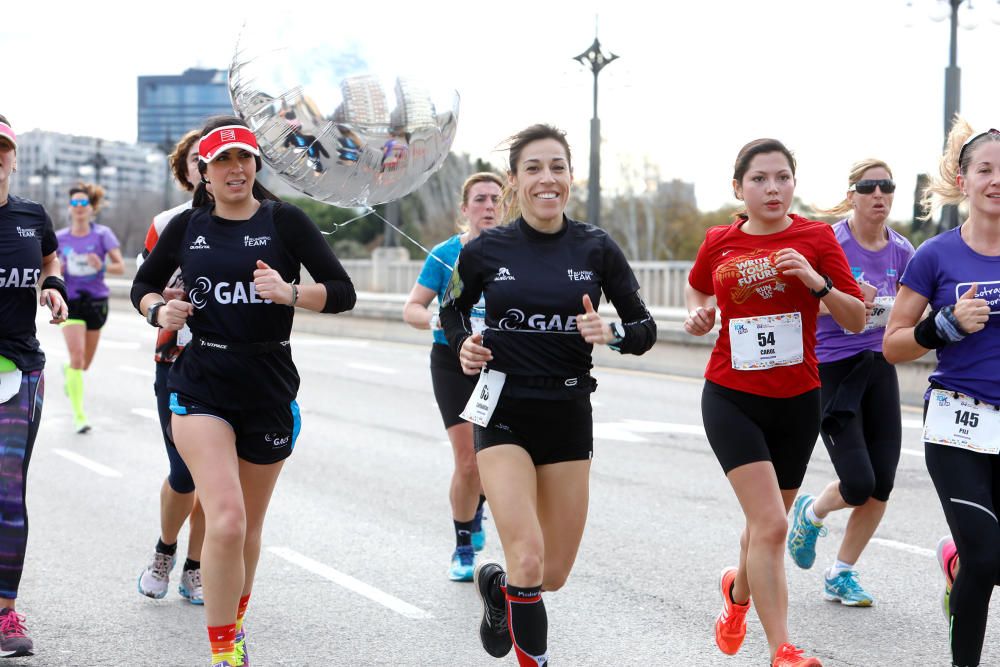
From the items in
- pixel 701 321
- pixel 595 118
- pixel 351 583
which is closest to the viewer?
pixel 701 321

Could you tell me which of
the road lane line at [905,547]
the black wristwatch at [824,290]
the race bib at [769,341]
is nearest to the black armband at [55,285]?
the race bib at [769,341]

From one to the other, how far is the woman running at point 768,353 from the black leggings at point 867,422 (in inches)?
39.3

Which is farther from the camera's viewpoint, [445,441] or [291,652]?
[445,441]

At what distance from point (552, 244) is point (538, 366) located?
0.47 metres

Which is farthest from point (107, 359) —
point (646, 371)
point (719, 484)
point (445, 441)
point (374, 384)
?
point (719, 484)

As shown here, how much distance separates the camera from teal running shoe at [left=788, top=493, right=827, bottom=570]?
630 centimetres

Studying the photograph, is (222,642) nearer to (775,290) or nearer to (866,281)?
(775,290)

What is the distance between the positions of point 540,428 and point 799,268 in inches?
44.5

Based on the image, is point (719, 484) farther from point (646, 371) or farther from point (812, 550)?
point (646, 371)

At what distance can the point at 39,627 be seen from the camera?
5785mm

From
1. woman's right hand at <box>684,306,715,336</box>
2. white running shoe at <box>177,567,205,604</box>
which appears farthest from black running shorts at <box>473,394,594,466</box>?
white running shoe at <box>177,567,205,604</box>

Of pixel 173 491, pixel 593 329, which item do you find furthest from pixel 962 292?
pixel 173 491

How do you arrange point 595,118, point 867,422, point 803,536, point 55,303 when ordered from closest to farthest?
point 55,303
point 867,422
point 803,536
point 595,118

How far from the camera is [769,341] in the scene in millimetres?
4973
